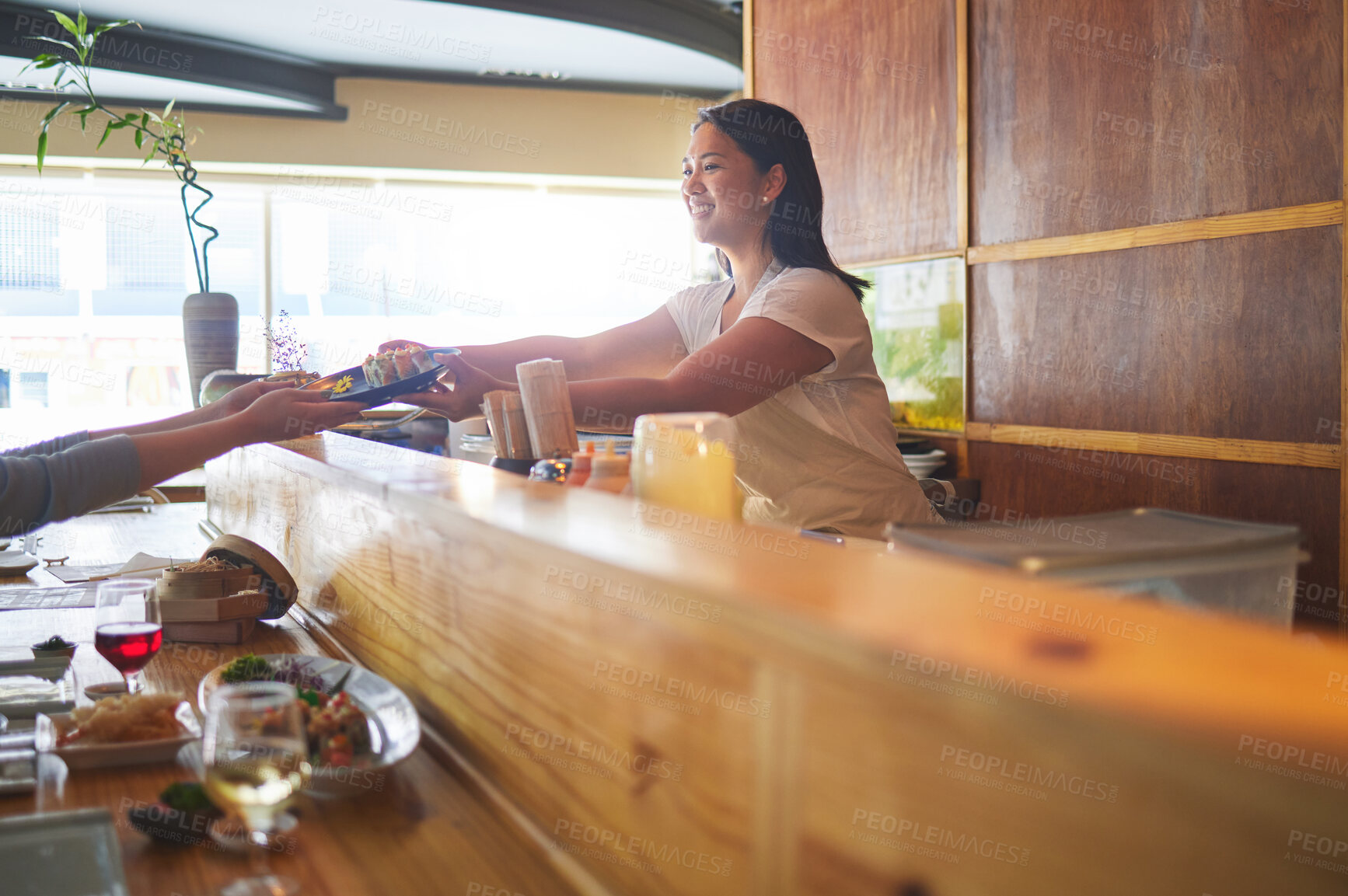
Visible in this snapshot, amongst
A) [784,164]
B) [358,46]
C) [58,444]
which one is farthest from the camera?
[358,46]

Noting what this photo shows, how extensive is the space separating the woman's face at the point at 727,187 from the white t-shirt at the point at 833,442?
7.1 inches

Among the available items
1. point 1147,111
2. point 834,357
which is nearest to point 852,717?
point 834,357

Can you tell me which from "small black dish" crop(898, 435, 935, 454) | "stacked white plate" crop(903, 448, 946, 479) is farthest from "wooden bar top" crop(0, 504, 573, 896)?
"small black dish" crop(898, 435, 935, 454)

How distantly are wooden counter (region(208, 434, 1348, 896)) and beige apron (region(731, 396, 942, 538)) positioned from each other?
964 mm

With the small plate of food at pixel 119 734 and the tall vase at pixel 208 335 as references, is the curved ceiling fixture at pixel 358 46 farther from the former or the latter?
the small plate of food at pixel 119 734

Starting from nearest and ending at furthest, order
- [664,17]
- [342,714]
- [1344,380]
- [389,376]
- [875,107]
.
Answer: [342,714] < [389,376] < [1344,380] < [875,107] < [664,17]

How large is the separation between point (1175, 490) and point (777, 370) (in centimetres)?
149

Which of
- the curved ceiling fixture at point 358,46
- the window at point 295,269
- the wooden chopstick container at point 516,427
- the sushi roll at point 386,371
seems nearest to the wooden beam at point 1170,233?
the wooden chopstick container at point 516,427

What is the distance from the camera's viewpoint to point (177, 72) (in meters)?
5.91

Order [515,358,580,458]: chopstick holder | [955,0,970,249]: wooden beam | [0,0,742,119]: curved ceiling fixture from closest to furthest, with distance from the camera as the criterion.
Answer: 1. [515,358,580,458]: chopstick holder
2. [955,0,970,249]: wooden beam
3. [0,0,742,119]: curved ceiling fixture

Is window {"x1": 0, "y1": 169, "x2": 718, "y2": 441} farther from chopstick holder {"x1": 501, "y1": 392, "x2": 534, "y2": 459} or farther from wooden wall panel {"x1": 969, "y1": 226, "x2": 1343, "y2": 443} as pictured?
chopstick holder {"x1": 501, "y1": 392, "x2": 534, "y2": 459}

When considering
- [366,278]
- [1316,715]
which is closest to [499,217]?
[366,278]

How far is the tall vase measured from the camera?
2967mm

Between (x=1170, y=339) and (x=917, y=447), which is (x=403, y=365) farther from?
(x=917, y=447)
